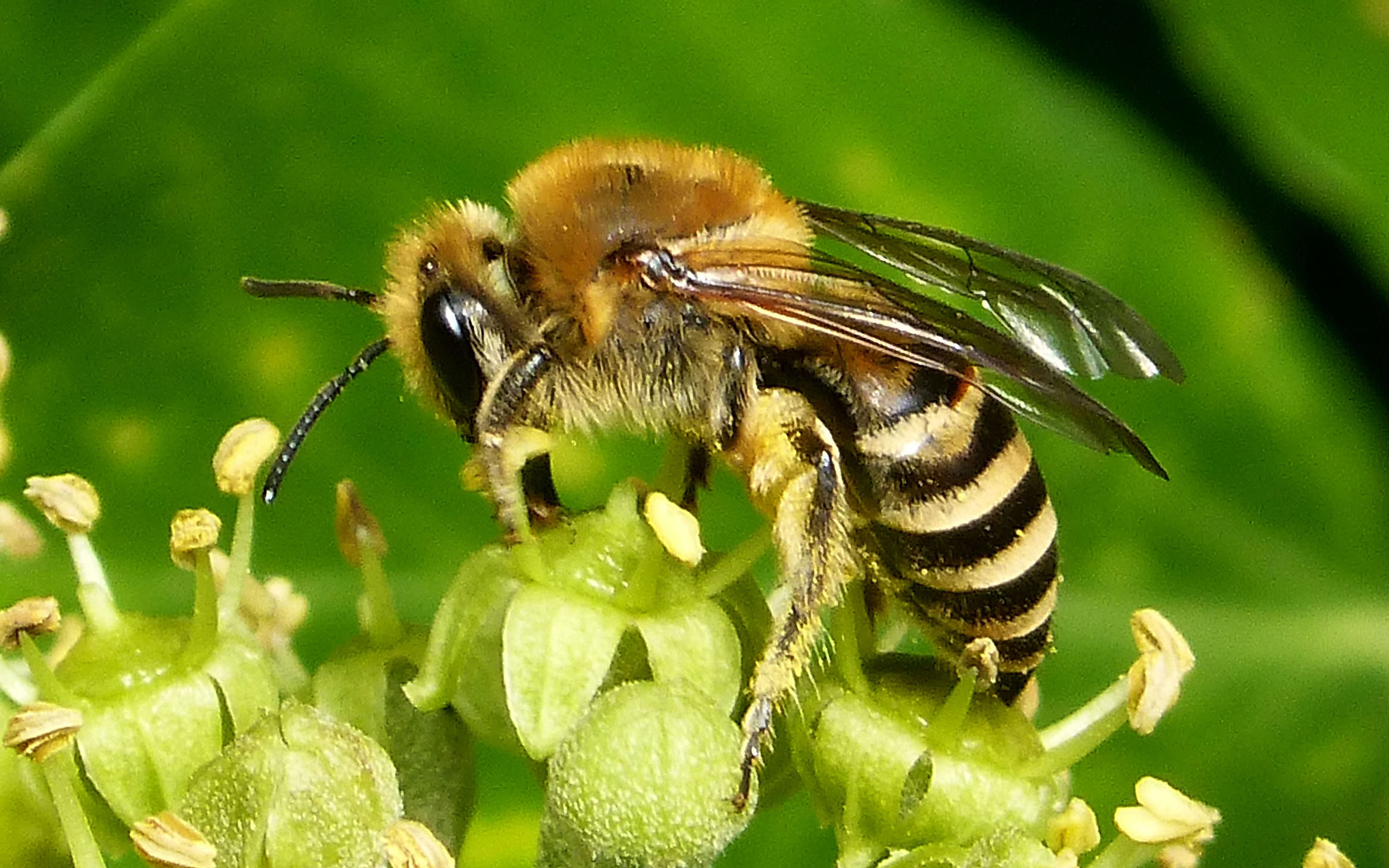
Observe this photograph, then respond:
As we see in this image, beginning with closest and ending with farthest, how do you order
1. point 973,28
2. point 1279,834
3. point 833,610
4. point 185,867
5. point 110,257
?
point 185,867, point 833,610, point 110,257, point 1279,834, point 973,28

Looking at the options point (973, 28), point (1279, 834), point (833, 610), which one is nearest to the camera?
point (833, 610)

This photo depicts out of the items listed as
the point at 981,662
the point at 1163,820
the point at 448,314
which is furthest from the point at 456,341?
the point at 1163,820

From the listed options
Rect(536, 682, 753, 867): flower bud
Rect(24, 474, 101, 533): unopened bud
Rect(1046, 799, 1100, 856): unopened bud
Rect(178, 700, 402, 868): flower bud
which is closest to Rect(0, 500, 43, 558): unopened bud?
Rect(24, 474, 101, 533): unopened bud

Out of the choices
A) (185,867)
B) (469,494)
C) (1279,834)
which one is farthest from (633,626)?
(1279,834)

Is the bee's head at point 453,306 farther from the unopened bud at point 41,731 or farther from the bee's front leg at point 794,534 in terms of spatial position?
the unopened bud at point 41,731

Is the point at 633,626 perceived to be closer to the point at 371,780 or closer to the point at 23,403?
the point at 371,780

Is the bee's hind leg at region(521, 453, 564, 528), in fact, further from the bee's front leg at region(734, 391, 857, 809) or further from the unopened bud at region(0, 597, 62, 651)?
the unopened bud at region(0, 597, 62, 651)
